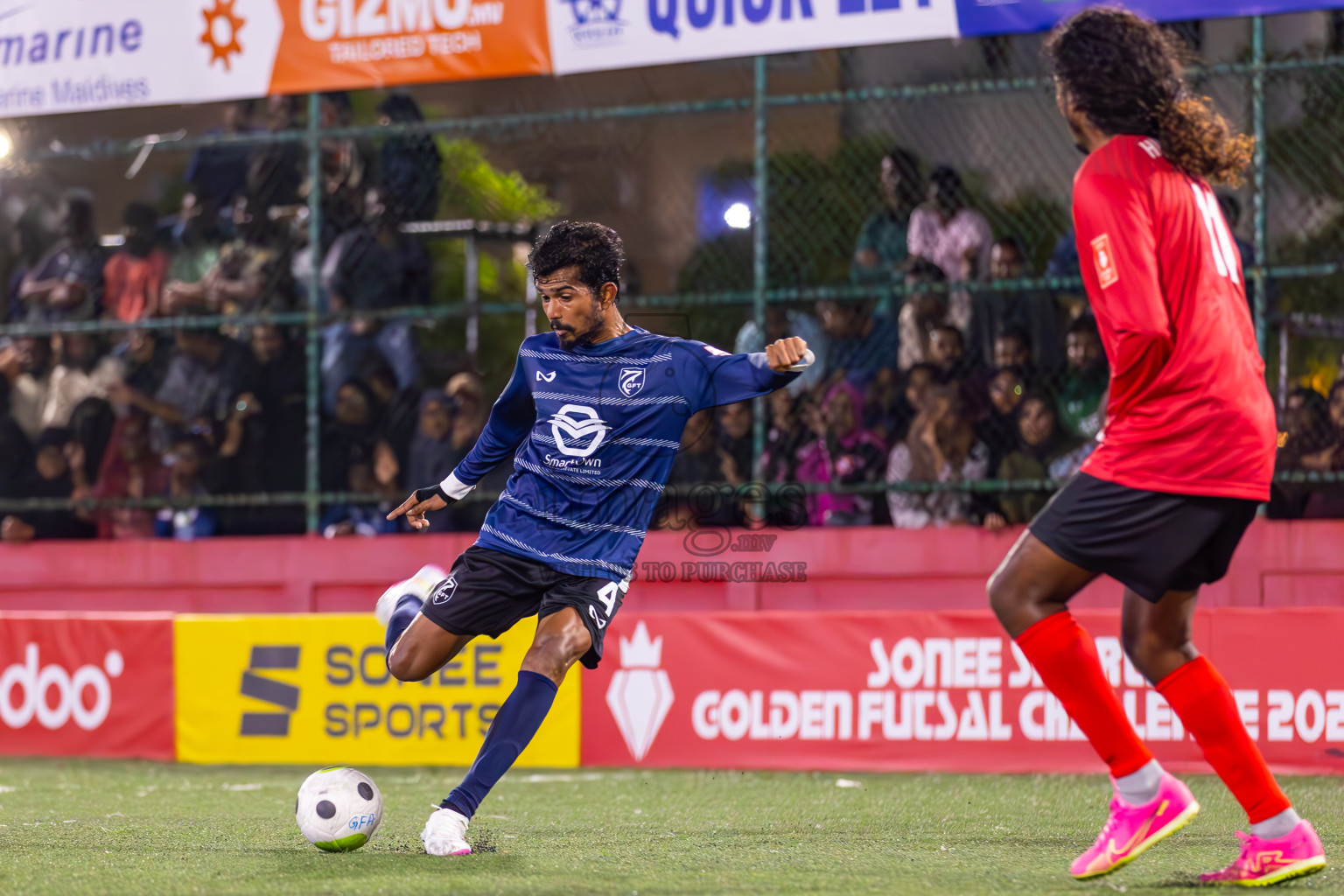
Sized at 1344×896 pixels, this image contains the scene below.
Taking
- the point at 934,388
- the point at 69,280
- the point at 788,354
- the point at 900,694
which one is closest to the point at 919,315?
the point at 934,388

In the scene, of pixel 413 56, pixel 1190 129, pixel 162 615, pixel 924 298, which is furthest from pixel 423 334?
pixel 1190 129

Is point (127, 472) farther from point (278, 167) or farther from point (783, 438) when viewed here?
point (783, 438)

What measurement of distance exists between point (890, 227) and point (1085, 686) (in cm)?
571

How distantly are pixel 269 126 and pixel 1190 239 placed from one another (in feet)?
27.1

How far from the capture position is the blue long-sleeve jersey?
16.0ft

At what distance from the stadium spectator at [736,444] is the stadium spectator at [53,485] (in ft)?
14.2

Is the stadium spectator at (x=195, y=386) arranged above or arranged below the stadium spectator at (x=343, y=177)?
below

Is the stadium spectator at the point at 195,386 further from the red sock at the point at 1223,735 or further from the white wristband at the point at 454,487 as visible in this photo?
the red sock at the point at 1223,735

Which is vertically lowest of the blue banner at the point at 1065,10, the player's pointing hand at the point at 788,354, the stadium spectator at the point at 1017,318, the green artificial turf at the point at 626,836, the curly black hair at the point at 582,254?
the green artificial turf at the point at 626,836

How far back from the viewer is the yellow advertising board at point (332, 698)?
7941mm

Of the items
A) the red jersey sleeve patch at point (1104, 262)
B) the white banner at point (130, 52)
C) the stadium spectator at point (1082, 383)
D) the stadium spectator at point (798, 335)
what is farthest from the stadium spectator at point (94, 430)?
the red jersey sleeve patch at point (1104, 262)

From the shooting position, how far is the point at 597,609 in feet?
15.8

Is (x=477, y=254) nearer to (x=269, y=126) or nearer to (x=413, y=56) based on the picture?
(x=269, y=126)

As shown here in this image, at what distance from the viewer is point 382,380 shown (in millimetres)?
10086
